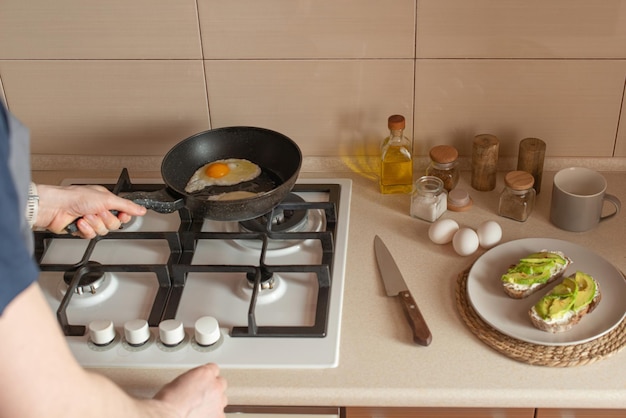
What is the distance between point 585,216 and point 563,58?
32 centimetres

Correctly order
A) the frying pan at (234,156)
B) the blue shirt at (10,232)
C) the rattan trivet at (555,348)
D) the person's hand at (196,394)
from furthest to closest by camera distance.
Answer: the frying pan at (234,156), the rattan trivet at (555,348), the person's hand at (196,394), the blue shirt at (10,232)

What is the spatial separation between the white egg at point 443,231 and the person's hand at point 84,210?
0.54 metres

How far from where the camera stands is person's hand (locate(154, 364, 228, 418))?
1.06m

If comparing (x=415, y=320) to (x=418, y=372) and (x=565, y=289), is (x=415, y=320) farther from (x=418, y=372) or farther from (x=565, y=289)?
(x=565, y=289)

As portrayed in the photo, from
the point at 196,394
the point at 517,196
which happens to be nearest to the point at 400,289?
the point at 517,196

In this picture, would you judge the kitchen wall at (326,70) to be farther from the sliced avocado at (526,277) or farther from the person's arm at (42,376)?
the person's arm at (42,376)

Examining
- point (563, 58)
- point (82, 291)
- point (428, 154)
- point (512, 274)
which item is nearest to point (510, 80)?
point (563, 58)

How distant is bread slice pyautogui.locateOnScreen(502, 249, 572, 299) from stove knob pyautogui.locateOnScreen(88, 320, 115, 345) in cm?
66

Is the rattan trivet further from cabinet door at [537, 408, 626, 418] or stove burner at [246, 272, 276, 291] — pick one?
stove burner at [246, 272, 276, 291]

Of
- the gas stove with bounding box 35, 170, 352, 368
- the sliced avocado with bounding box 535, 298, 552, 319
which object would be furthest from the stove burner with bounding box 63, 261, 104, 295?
the sliced avocado with bounding box 535, 298, 552, 319

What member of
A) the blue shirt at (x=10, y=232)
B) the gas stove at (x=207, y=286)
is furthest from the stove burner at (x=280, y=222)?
the blue shirt at (x=10, y=232)

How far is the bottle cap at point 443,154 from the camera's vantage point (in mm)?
1494

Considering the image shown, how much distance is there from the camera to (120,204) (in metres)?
1.33

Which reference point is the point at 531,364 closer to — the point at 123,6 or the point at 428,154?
the point at 428,154
